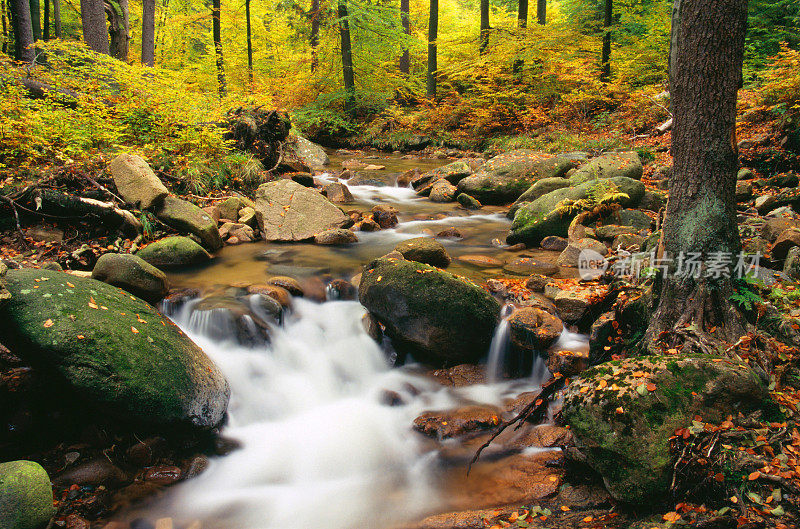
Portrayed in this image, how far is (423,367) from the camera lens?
5410mm

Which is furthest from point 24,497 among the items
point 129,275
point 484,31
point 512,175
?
point 484,31

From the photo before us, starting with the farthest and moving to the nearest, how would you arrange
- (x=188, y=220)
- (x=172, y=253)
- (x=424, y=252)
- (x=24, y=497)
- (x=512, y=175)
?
(x=512, y=175)
(x=188, y=220)
(x=424, y=252)
(x=172, y=253)
(x=24, y=497)

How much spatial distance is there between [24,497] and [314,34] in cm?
2444

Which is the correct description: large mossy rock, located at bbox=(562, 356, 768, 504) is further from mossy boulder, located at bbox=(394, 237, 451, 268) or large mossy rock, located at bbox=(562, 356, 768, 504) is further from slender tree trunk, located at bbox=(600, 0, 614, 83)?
slender tree trunk, located at bbox=(600, 0, 614, 83)

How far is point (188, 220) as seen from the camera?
769 cm

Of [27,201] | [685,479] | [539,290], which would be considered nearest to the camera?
[685,479]

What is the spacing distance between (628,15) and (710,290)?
58.7 feet

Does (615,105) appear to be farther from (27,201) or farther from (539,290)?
(27,201)

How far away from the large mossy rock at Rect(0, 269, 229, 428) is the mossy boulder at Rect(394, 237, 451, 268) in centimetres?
358

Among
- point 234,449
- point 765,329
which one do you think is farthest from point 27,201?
point 765,329

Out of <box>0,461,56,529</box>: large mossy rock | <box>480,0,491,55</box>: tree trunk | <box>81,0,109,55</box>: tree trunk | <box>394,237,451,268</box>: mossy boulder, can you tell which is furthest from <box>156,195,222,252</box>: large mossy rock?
<box>480,0,491,55</box>: tree trunk

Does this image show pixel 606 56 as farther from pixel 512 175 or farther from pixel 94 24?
pixel 94 24

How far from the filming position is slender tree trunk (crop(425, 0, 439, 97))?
19312mm

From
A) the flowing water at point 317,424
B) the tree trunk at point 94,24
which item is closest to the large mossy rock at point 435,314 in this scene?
the flowing water at point 317,424
